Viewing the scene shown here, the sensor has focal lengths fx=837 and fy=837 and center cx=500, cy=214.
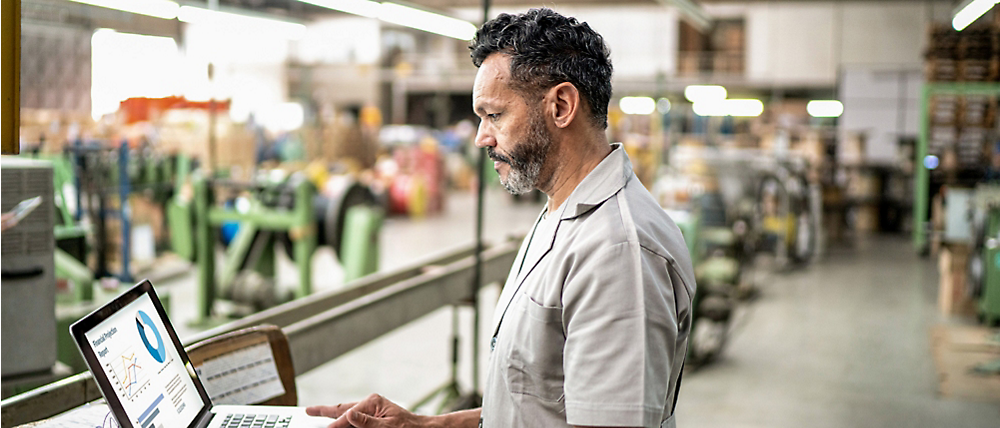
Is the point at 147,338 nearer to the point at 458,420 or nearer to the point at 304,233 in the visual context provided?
the point at 458,420

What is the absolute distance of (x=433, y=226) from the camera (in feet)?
44.7

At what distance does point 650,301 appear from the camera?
129 centimetres

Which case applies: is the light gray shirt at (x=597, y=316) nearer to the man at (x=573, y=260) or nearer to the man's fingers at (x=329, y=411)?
the man at (x=573, y=260)

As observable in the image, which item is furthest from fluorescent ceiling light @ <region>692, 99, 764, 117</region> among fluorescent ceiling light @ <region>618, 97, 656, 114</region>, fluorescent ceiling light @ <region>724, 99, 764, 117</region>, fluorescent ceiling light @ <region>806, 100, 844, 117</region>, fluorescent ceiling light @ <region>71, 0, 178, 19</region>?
fluorescent ceiling light @ <region>71, 0, 178, 19</region>

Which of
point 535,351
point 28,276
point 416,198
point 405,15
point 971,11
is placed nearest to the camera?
point 535,351

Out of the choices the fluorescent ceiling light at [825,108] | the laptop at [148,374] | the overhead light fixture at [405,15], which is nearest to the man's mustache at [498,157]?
the laptop at [148,374]

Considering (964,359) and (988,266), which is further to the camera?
(988,266)

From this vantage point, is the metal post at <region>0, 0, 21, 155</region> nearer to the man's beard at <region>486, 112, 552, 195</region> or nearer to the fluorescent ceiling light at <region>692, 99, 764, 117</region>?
the man's beard at <region>486, 112, 552, 195</region>

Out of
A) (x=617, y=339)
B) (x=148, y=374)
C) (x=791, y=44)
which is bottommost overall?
(x=148, y=374)

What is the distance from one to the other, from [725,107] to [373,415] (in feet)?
46.5

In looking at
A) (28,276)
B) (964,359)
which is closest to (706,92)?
(964,359)

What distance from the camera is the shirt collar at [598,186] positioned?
4.63ft

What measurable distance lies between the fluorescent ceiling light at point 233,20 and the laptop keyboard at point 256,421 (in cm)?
397

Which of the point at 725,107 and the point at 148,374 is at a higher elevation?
the point at 725,107
